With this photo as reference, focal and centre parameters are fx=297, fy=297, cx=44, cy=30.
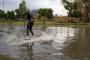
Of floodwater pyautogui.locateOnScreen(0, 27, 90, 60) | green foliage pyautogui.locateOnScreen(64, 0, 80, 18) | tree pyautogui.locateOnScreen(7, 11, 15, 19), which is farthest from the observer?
tree pyautogui.locateOnScreen(7, 11, 15, 19)

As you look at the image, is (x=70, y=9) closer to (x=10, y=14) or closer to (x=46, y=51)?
(x=10, y=14)

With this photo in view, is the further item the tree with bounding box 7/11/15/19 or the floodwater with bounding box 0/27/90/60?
the tree with bounding box 7/11/15/19

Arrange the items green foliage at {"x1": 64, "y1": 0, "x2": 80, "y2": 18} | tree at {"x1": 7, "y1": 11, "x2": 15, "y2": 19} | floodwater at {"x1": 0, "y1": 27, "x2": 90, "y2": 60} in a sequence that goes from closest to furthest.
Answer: floodwater at {"x1": 0, "y1": 27, "x2": 90, "y2": 60}, green foliage at {"x1": 64, "y1": 0, "x2": 80, "y2": 18}, tree at {"x1": 7, "y1": 11, "x2": 15, "y2": 19}

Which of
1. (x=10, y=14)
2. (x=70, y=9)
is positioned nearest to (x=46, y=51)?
(x=70, y=9)

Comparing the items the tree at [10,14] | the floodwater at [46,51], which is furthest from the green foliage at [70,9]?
the floodwater at [46,51]

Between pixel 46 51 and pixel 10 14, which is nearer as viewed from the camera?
pixel 46 51

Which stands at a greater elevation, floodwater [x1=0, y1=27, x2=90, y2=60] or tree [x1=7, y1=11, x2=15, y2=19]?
tree [x1=7, y1=11, x2=15, y2=19]

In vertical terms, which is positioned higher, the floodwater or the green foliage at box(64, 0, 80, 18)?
the green foliage at box(64, 0, 80, 18)

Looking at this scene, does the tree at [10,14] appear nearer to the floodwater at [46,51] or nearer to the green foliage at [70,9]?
the green foliage at [70,9]

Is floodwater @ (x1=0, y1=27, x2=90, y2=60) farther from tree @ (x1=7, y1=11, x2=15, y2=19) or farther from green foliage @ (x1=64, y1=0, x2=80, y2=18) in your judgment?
tree @ (x1=7, y1=11, x2=15, y2=19)

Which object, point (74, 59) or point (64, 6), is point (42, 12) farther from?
point (74, 59)

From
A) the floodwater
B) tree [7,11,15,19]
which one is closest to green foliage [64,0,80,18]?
tree [7,11,15,19]

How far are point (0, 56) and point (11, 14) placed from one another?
7184 cm

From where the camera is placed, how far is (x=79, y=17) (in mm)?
62781
